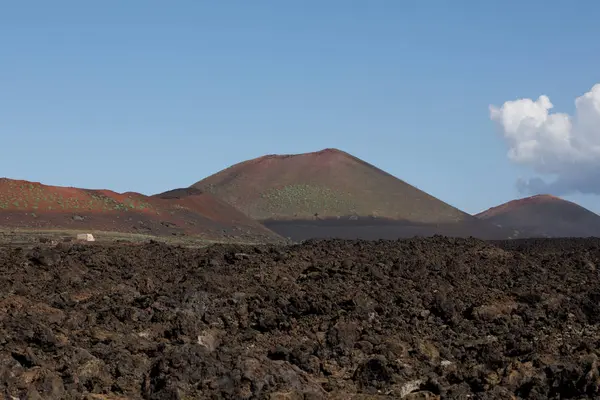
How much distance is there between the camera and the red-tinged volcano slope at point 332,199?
94.8 metres

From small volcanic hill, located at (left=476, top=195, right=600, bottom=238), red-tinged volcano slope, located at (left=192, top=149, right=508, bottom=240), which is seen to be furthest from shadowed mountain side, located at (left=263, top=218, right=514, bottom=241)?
small volcanic hill, located at (left=476, top=195, right=600, bottom=238)

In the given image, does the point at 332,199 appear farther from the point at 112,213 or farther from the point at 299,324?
the point at 299,324

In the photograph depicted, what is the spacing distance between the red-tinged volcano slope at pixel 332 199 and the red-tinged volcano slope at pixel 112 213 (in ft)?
54.7

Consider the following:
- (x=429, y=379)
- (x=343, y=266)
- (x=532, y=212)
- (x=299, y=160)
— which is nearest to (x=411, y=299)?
(x=343, y=266)

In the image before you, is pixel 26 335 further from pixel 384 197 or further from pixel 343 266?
pixel 384 197

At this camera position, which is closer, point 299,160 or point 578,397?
point 578,397

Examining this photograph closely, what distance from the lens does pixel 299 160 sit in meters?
120

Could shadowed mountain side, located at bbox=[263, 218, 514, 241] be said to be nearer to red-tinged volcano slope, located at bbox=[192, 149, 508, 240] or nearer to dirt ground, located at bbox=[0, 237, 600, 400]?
red-tinged volcano slope, located at bbox=[192, 149, 508, 240]

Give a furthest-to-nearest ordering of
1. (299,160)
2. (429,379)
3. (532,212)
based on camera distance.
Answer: (532,212), (299,160), (429,379)

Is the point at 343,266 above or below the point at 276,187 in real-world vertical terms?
below

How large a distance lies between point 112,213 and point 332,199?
46.9 m

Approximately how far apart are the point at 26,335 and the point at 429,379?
20.1 ft

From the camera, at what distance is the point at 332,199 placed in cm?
10500

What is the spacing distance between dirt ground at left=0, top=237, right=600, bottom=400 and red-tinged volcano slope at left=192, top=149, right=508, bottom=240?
210 ft
